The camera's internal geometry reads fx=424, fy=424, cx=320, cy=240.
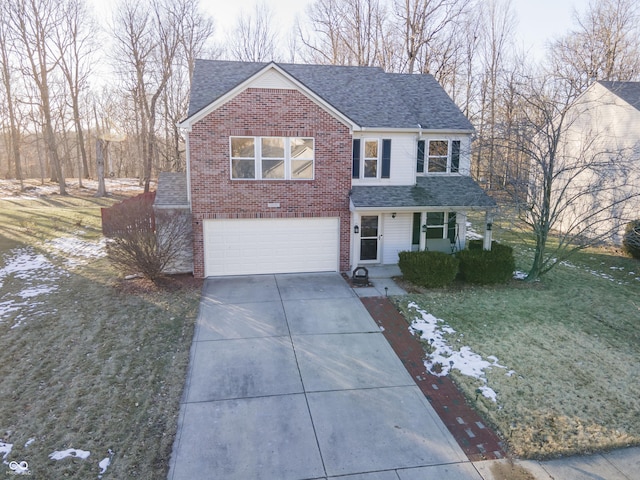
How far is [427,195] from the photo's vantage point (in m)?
14.5

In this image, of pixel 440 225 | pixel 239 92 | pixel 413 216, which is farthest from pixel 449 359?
pixel 239 92

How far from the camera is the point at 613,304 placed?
38.7 feet

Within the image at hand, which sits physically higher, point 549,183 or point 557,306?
point 549,183

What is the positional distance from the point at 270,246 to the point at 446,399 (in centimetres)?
811

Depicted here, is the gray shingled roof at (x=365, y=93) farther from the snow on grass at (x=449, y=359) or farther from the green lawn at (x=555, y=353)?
the snow on grass at (x=449, y=359)

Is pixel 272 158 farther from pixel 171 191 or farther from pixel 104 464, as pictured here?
pixel 104 464

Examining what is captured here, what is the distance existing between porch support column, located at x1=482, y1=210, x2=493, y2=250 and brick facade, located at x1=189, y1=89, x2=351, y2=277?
4.63 meters

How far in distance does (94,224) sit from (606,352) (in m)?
22.1

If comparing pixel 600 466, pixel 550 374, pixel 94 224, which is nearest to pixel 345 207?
pixel 550 374

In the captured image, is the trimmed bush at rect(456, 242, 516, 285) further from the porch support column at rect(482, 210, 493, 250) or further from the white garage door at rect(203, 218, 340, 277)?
the white garage door at rect(203, 218, 340, 277)

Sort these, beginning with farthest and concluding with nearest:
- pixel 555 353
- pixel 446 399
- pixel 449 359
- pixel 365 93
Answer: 1. pixel 365 93
2. pixel 555 353
3. pixel 449 359
4. pixel 446 399

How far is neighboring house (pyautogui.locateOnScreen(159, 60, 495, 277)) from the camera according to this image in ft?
42.5

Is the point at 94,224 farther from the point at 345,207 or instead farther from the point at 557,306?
the point at 557,306

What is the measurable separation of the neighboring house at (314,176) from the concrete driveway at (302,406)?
11.6 feet
